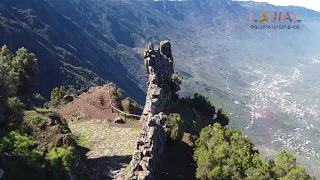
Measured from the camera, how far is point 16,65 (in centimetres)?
4434

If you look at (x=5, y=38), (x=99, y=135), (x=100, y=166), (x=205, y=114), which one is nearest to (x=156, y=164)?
(x=100, y=166)

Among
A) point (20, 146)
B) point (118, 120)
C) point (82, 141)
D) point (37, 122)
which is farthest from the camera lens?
point (118, 120)

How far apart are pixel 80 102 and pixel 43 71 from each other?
12887 cm

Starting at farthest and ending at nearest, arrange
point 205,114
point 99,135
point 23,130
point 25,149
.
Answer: point 205,114, point 99,135, point 23,130, point 25,149

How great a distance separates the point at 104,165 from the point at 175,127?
11278mm

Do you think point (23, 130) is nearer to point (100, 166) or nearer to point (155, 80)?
point (100, 166)

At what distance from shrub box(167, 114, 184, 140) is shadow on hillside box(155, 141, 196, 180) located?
3.76 feet

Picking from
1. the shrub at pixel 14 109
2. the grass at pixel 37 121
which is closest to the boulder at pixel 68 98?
the shrub at pixel 14 109

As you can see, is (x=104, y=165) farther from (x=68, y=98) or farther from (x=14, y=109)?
(x=68, y=98)

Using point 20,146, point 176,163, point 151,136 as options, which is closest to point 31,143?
point 20,146

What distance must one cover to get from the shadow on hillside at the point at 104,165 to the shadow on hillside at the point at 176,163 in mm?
3633

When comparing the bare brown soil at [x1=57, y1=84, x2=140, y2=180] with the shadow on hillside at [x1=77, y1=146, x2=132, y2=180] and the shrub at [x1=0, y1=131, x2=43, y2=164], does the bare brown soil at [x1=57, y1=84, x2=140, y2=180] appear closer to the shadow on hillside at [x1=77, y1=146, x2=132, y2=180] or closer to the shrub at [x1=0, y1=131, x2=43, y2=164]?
the shadow on hillside at [x1=77, y1=146, x2=132, y2=180]

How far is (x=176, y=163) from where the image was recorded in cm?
3988

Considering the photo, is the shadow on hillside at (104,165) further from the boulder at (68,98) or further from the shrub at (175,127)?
the boulder at (68,98)
